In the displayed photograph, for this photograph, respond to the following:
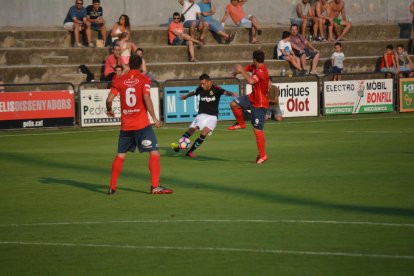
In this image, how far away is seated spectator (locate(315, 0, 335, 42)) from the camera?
36.3 metres

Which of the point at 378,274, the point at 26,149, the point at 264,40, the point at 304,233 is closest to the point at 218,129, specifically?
the point at 26,149

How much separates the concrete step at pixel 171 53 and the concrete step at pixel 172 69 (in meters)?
0.82

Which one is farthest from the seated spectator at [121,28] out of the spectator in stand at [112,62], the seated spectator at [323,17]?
the seated spectator at [323,17]

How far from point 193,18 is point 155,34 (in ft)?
4.93

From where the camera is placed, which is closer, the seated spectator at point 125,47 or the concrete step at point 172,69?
the concrete step at point 172,69

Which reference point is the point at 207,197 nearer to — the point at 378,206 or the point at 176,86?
the point at 378,206

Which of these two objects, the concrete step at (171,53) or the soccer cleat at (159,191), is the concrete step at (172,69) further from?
the soccer cleat at (159,191)

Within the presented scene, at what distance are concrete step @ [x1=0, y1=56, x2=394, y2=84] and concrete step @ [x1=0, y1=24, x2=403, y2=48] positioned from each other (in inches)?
82.1

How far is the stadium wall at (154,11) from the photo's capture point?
1346 inches

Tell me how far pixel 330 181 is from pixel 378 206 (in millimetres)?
2702

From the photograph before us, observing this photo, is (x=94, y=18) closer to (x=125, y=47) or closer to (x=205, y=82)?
(x=125, y=47)

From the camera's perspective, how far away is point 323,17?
3656 centimetres

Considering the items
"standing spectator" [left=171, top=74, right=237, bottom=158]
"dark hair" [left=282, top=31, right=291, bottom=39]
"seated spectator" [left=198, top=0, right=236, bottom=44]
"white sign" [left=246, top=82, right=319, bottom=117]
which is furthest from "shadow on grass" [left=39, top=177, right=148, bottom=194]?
"seated spectator" [left=198, top=0, right=236, bottom=44]

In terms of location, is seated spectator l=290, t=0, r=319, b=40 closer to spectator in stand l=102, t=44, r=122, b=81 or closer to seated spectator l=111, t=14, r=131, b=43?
seated spectator l=111, t=14, r=131, b=43
